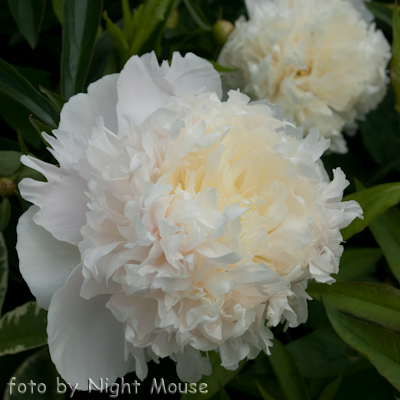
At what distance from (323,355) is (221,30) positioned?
579 mm

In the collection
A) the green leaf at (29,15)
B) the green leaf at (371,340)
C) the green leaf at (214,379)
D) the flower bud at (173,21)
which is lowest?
the green leaf at (214,379)

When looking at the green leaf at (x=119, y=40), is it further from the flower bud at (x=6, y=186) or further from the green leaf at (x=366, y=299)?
the green leaf at (x=366, y=299)

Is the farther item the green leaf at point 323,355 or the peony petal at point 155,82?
the green leaf at point 323,355

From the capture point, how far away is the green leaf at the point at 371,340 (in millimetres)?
494

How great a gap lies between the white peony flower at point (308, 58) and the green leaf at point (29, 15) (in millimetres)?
324

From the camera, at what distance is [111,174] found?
383mm

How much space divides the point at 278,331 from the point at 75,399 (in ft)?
1.14

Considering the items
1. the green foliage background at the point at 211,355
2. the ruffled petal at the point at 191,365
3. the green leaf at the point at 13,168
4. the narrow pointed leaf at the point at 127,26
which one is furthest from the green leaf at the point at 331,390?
the narrow pointed leaf at the point at 127,26

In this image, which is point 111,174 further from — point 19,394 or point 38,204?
point 19,394

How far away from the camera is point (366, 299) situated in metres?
0.54

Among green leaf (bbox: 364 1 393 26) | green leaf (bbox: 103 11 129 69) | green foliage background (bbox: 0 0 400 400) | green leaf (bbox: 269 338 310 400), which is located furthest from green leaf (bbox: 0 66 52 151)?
green leaf (bbox: 364 1 393 26)

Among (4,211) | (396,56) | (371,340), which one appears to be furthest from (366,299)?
(4,211)

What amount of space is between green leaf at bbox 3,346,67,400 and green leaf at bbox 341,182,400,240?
1.54 ft

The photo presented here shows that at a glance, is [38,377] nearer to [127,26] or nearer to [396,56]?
[127,26]
